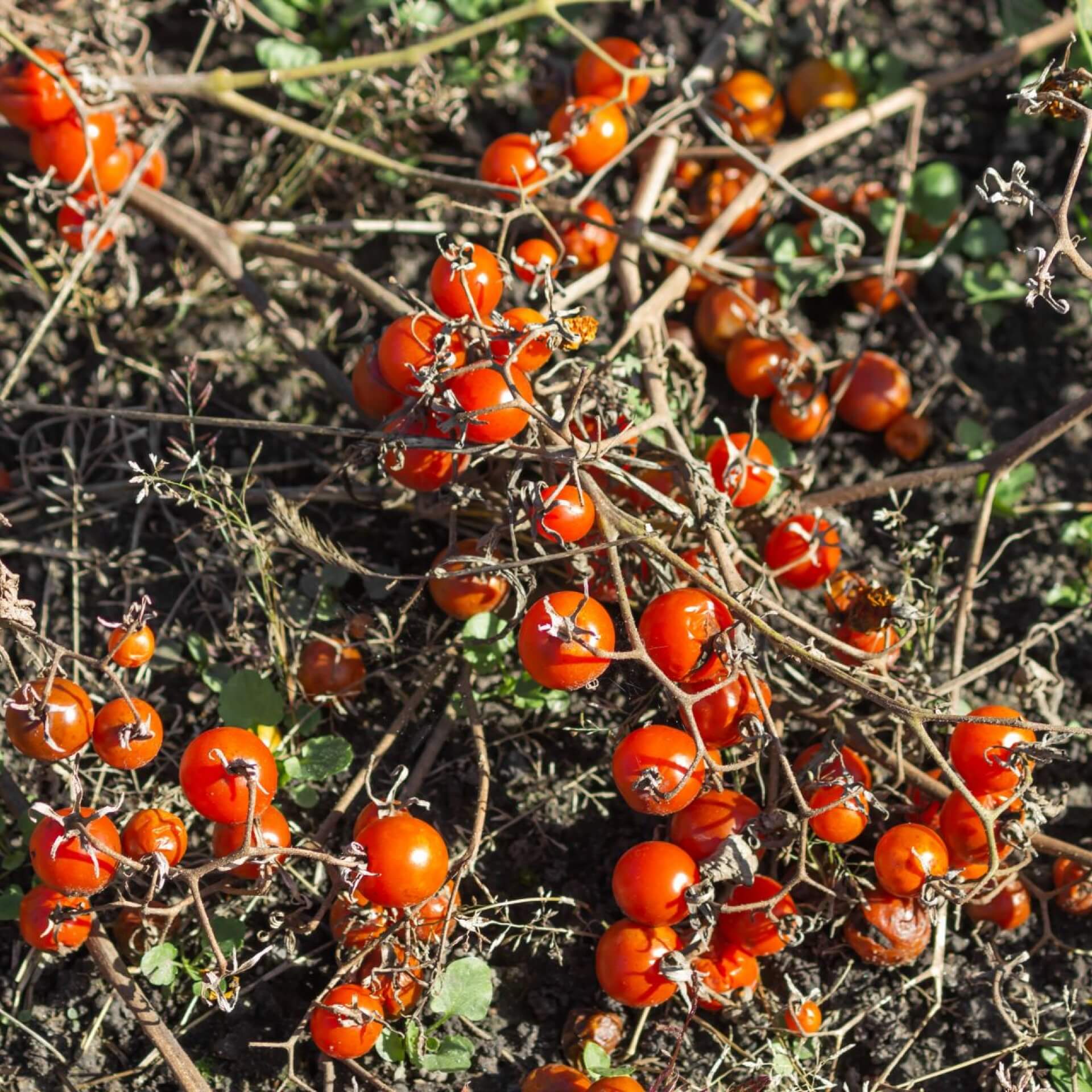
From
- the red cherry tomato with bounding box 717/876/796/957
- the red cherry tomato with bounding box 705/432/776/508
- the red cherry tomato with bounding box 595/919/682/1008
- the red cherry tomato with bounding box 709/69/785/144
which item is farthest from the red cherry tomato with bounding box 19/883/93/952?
the red cherry tomato with bounding box 709/69/785/144

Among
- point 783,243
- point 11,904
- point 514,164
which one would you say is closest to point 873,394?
point 783,243

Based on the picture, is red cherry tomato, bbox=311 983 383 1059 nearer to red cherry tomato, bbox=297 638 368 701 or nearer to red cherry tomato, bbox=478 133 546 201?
red cherry tomato, bbox=297 638 368 701

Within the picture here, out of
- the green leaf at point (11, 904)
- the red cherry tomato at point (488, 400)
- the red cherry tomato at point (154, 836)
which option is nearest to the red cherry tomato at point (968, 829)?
the red cherry tomato at point (488, 400)

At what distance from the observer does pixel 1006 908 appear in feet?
7.88

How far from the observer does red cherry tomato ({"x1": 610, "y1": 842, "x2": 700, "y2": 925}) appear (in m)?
2.11

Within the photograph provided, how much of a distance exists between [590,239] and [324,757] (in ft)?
4.66

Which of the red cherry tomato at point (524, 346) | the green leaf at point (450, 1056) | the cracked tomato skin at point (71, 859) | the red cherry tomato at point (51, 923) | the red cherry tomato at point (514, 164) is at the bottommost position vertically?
the green leaf at point (450, 1056)

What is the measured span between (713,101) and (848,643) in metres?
1.64

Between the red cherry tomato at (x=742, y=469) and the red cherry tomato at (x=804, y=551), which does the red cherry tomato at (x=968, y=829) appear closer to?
→ the red cherry tomato at (x=804, y=551)

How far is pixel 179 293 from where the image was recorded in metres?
3.07

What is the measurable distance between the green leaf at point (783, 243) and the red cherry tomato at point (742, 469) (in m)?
0.78

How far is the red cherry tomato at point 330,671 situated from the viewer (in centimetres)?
248

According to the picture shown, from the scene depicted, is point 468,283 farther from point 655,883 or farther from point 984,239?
point 984,239

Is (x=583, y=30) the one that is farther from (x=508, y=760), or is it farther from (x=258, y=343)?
(x=508, y=760)
